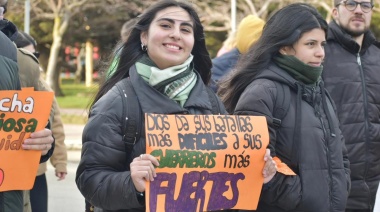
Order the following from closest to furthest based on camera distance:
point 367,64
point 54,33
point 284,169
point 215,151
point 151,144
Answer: point 151,144 < point 215,151 < point 284,169 < point 367,64 < point 54,33

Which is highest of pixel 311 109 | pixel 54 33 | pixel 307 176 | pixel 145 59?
pixel 145 59

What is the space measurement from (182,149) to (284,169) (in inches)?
26.1

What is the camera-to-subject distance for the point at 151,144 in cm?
272

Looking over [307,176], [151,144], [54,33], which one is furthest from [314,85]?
[54,33]

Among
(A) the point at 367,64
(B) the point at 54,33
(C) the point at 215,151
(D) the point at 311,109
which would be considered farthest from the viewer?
(B) the point at 54,33

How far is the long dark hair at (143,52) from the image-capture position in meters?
3.08

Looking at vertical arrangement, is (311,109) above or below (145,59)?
below

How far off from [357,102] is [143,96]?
2.02 metres

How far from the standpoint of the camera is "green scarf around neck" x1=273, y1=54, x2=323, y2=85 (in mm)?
3535

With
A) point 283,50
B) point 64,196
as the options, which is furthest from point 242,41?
point 64,196

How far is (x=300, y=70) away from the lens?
140 inches

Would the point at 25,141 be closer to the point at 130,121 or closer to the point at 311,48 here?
the point at 130,121

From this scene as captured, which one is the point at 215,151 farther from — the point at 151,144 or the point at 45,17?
the point at 45,17

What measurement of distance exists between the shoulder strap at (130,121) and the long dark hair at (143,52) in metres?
0.28
